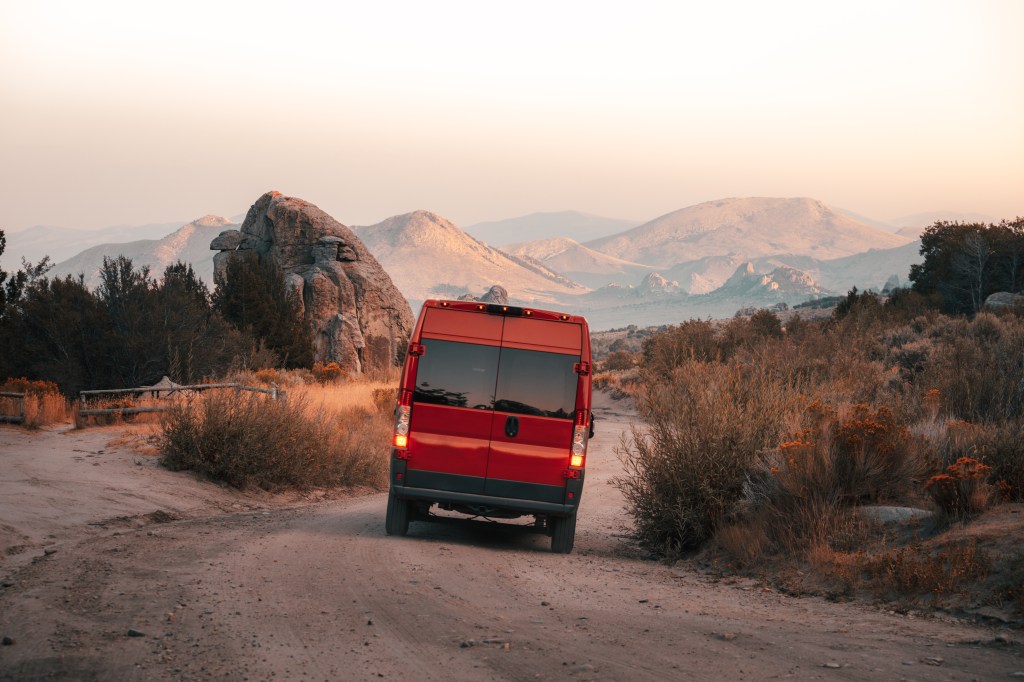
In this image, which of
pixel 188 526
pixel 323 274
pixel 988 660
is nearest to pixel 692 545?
pixel 988 660

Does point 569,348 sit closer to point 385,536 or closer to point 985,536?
point 385,536

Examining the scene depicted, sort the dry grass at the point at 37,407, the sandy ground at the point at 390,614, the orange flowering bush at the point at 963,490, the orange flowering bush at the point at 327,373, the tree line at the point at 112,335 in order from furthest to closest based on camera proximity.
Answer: the orange flowering bush at the point at 327,373 → the tree line at the point at 112,335 → the dry grass at the point at 37,407 → the orange flowering bush at the point at 963,490 → the sandy ground at the point at 390,614

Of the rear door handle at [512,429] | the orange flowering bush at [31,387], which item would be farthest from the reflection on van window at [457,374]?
the orange flowering bush at [31,387]

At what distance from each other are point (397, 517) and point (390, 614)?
4018 mm

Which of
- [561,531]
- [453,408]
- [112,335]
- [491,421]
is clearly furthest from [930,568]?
[112,335]

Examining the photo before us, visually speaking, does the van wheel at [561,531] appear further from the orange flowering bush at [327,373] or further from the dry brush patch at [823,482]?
the orange flowering bush at [327,373]

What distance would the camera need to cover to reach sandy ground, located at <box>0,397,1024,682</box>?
6410mm

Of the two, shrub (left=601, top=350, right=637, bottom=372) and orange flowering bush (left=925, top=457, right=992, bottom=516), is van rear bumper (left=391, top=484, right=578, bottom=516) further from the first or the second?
shrub (left=601, top=350, right=637, bottom=372)

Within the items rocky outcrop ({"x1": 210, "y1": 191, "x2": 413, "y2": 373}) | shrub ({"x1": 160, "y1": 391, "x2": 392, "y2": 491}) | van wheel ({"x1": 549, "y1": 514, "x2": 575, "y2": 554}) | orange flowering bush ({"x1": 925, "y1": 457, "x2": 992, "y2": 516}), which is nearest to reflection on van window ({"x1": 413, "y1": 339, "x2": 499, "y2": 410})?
van wheel ({"x1": 549, "y1": 514, "x2": 575, "y2": 554})

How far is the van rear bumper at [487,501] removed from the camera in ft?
36.4

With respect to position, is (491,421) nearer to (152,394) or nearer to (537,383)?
(537,383)

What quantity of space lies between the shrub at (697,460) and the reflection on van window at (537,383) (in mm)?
1155

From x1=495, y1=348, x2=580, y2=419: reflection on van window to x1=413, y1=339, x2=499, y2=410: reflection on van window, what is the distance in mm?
151

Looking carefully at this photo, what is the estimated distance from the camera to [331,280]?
44.7m
